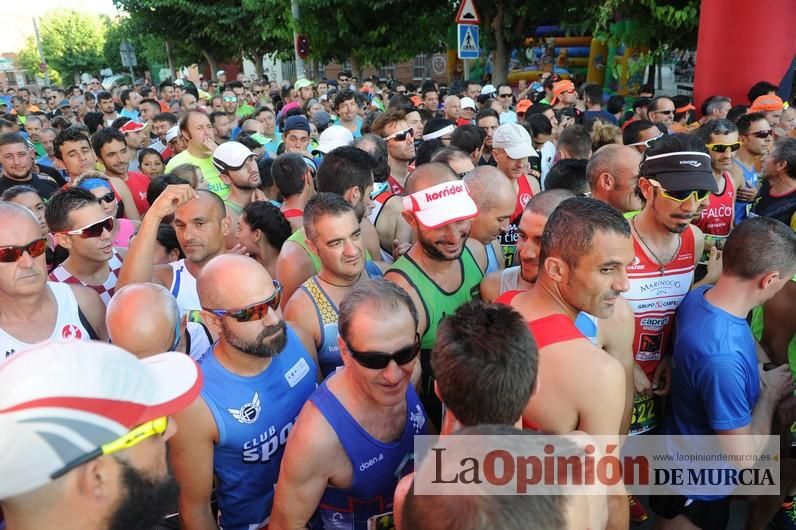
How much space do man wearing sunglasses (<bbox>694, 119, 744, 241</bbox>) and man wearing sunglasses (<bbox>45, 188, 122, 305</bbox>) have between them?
14.9 feet

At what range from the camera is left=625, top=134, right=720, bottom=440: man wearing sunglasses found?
3135 millimetres

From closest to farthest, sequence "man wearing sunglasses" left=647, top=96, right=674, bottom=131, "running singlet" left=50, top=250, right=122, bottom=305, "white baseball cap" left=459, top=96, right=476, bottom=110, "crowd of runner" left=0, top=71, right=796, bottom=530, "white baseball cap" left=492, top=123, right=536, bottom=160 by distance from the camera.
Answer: "crowd of runner" left=0, top=71, right=796, bottom=530, "running singlet" left=50, top=250, right=122, bottom=305, "white baseball cap" left=492, top=123, right=536, bottom=160, "man wearing sunglasses" left=647, top=96, right=674, bottom=131, "white baseball cap" left=459, top=96, right=476, bottom=110

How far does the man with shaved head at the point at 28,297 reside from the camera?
2.73m

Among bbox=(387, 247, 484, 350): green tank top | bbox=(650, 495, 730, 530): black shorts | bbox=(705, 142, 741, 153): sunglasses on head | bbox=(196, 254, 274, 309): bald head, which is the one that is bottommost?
bbox=(650, 495, 730, 530): black shorts

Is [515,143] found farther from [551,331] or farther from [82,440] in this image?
[82,440]

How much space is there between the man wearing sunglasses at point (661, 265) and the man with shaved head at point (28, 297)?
3.04 meters

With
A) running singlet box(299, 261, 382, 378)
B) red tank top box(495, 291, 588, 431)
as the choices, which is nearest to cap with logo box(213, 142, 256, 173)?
running singlet box(299, 261, 382, 378)

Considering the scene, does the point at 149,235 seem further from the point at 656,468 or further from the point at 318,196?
the point at 656,468

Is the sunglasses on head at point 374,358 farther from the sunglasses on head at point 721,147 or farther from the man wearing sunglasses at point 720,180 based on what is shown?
the sunglasses on head at point 721,147

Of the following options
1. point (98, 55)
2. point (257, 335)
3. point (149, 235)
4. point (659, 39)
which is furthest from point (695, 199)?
point (98, 55)

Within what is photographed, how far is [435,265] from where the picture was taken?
3.23 meters

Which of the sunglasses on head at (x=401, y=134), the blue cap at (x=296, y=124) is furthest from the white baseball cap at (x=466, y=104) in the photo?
the sunglasses on head at (x=401, y=134)

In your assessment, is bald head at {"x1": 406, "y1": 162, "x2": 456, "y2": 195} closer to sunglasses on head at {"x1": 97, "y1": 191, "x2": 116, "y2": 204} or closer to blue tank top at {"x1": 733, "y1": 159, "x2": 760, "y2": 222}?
sunglasses on head at {"x1": 97, "y1": 191, "x2": 116, "y2": 204}

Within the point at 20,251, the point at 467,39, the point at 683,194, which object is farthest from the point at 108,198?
the point at 467,39
